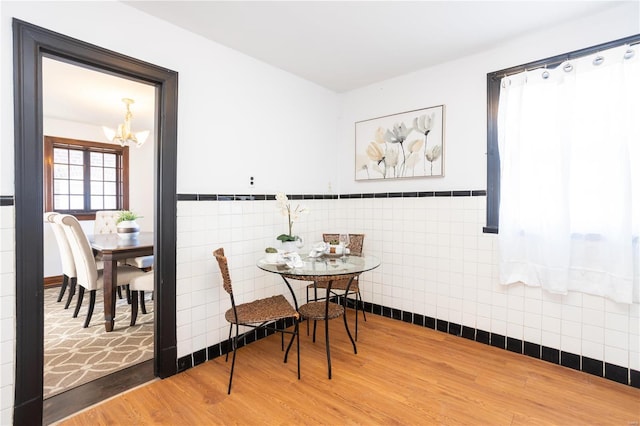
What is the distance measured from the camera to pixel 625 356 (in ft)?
7.07

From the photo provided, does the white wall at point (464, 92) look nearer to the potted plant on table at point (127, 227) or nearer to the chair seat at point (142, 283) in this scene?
the chair seat at point (142, 283)

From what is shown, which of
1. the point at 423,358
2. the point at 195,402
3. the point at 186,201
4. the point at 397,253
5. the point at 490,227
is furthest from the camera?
the point at 397,253

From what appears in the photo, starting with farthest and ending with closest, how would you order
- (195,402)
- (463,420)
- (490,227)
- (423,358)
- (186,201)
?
1. (490,227)
2. (423,358)
3. (186,201)
4. (195,402)
5. (463,420)

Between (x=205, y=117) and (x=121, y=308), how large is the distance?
2.62m

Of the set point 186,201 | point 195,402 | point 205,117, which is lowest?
point 195,402

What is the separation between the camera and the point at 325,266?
2.30 meters

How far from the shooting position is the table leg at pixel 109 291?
9.73 feet

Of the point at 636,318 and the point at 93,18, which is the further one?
the point at 636,318

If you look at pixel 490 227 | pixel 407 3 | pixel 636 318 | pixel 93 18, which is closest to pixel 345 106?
pixel 407 3

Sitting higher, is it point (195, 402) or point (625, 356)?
point (625, 356)

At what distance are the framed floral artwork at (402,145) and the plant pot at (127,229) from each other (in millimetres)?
2633

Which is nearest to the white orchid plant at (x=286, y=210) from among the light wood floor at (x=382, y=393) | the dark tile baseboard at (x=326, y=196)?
the dark tile baseboard at (x=326, y=196)

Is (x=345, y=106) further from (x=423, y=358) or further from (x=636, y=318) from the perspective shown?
(x=636, y=318)

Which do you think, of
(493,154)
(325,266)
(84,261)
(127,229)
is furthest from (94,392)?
(493,154)
